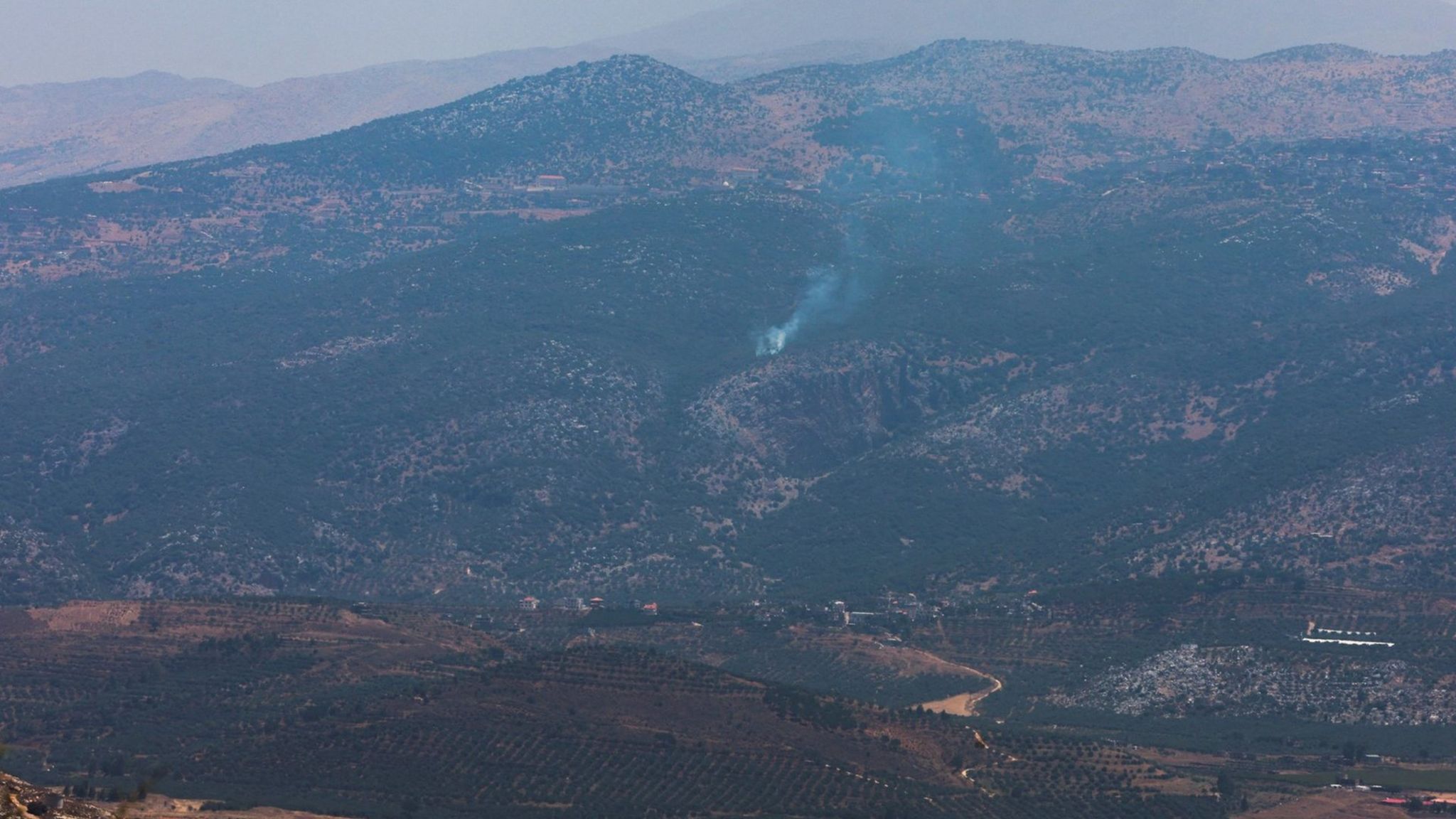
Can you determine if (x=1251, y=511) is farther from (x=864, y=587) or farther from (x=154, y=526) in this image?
(x=154, y=526)

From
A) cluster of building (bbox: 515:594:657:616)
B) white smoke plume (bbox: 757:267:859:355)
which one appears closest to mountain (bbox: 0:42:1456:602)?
white smoke plume (bbox: 757:267:859:355)

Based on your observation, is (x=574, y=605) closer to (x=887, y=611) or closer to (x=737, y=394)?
(x=887, y=611)

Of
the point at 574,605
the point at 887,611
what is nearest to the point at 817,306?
the point at 574,605

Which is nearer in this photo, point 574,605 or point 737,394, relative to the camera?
point 574,605

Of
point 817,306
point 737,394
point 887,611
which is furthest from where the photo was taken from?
point 817,306

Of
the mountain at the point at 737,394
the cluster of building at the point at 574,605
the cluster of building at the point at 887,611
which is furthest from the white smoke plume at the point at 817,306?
the cluster of building at the point at 887,611

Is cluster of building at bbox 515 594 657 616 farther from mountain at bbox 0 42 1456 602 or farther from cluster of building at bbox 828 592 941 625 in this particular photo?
cluster of building at bbox 828 592 941 625

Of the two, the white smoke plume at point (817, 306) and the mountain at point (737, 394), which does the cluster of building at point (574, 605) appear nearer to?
the mountain at point (737, 394)
